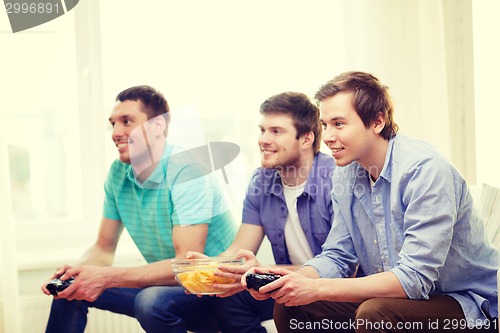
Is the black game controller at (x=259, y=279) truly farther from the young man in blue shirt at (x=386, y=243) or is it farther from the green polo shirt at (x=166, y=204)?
the green polo shirt at (x=166, y=204)

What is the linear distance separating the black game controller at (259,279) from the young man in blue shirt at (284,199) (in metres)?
0.41

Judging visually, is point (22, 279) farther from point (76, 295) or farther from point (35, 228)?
point (76, 295)

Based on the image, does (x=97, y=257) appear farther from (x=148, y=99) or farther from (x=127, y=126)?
(x=148, y=99)

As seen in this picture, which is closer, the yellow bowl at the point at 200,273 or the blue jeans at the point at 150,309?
the yellow bowl at the point at 200,273

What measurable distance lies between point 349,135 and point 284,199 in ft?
1.51

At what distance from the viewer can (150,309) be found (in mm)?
2137

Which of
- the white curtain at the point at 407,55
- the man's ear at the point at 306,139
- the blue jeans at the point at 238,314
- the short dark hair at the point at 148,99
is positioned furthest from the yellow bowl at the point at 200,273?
the white curtain at the point at 407,55

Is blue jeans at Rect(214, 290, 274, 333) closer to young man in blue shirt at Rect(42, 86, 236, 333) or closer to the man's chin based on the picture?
young man in blue shirt at Rect(42, 86, 236, 333)

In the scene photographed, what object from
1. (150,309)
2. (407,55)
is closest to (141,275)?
(150,309)

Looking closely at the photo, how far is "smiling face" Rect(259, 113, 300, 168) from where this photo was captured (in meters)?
2.32

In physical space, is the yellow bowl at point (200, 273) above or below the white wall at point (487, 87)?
below

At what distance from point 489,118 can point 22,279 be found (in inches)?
77.8

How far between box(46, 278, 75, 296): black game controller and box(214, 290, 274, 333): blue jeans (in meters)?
0.47

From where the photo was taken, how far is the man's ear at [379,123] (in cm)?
192
